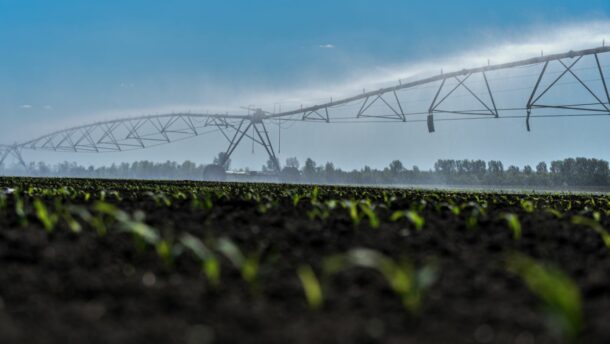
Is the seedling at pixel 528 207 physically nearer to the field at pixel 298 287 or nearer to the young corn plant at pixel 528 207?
the young corn plant at pixel 528 207

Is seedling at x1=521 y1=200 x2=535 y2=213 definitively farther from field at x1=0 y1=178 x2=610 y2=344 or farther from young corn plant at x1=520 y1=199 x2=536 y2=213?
field at x1=0 y1=178 x2=610 y2=344

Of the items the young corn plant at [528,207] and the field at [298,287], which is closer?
the field at [298,287]

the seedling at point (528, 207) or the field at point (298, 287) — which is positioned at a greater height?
the field at point (298, 287)

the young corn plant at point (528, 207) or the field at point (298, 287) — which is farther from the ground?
the field at point (298, 287)

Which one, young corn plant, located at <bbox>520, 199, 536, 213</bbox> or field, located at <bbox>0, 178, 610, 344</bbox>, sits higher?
field, located at <bbox>0, 178, 610, 344</bbox>

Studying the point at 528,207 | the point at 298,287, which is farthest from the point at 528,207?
the point at 298,287

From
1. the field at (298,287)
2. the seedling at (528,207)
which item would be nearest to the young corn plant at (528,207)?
the seedling at (528,207)

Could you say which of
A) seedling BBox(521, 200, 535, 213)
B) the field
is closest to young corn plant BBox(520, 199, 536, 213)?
seedling BBox(521, 200, 535, 213)

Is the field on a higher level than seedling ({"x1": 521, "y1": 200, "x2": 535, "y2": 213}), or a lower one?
higher

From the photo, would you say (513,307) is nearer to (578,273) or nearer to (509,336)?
(509,336)

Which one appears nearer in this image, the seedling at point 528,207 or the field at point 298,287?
the field at point 298,287

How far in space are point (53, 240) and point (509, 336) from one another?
3.35m

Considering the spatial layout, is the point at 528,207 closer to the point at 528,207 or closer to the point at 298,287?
the point at 528,207

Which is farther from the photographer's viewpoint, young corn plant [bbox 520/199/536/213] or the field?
young corn plant [bbox 520/199/536/213]
